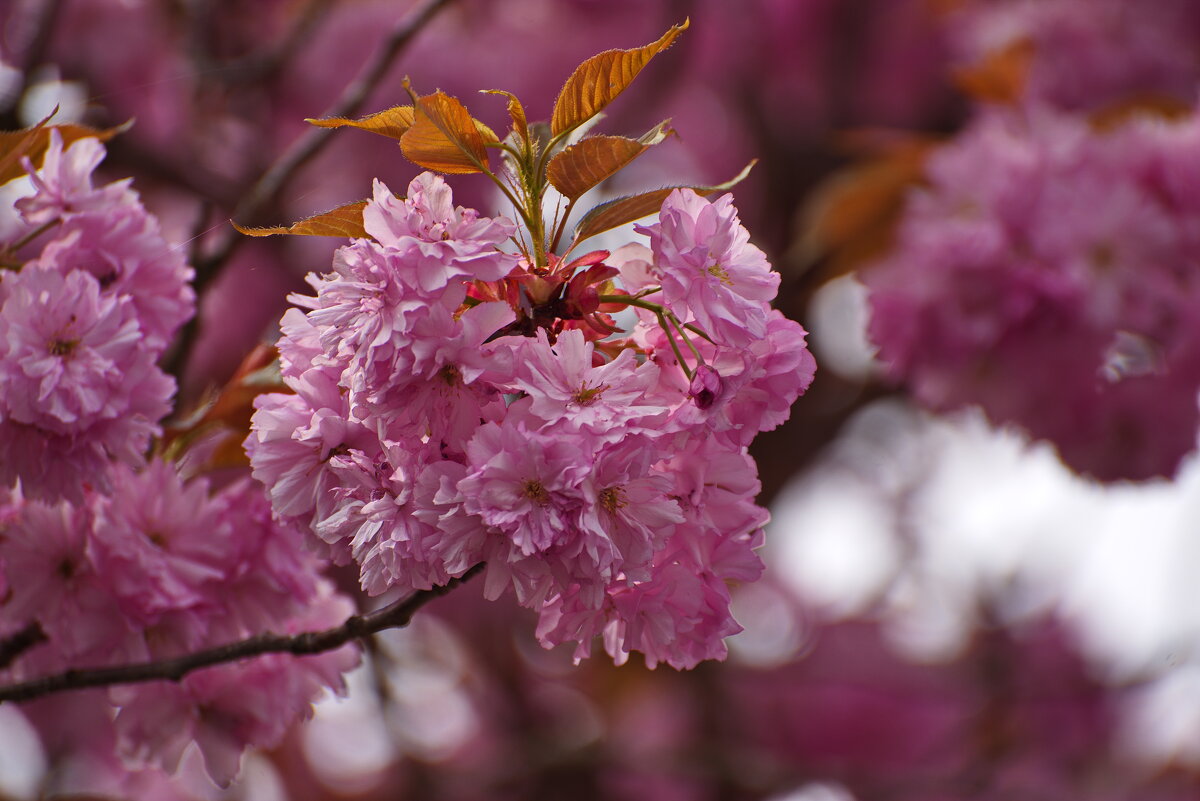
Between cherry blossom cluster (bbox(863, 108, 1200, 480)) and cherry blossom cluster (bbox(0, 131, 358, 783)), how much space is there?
1043mm

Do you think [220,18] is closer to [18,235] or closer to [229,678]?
[18,235]

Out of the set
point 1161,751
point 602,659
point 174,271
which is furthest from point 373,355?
point 1161,751

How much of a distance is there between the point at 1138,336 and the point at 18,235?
1473 millimetres

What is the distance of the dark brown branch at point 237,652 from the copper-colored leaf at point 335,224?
0.24m

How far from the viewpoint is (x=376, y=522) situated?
0.64m

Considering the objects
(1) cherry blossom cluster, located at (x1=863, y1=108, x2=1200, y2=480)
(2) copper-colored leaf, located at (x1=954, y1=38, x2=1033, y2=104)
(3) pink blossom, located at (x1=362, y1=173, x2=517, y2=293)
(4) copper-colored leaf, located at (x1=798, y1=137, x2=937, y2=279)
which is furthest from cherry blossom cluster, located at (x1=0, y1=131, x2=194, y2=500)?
(2) copper-colored leaf, located at (x1=954, y1=38, x2=1033, y2=104)

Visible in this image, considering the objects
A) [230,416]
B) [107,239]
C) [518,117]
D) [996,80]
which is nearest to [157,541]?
[230,416]

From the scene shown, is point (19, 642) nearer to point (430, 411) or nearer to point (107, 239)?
point (107, 239)

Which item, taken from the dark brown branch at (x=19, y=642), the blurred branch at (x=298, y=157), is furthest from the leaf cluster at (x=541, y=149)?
the blurred branch at (x=298, y=157)

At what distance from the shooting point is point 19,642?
91 centimetres

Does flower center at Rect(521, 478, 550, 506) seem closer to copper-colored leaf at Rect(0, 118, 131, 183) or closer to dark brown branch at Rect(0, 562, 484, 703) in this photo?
dark brown branch at Rect(0, 562, 484, 703)

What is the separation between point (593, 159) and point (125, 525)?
48 cm

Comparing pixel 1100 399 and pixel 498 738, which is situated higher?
pixel 1100 399

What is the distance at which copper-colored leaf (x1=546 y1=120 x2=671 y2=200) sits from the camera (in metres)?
0.66
